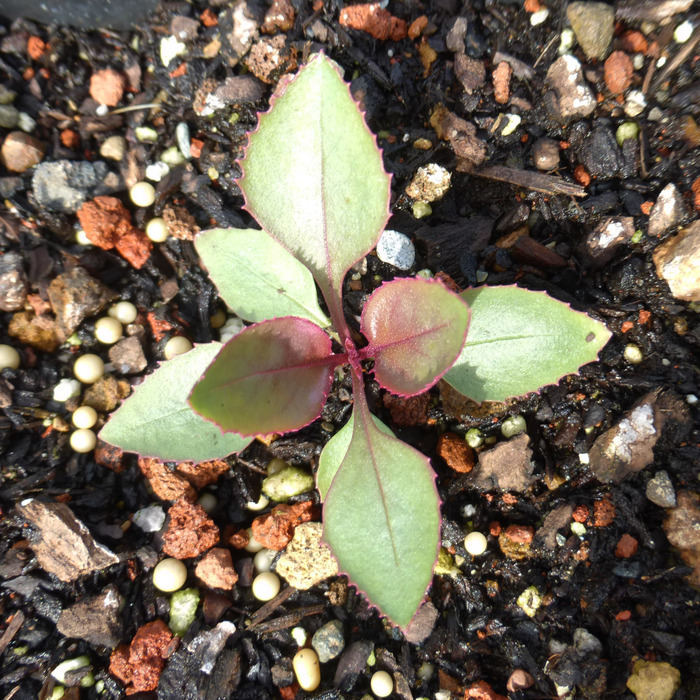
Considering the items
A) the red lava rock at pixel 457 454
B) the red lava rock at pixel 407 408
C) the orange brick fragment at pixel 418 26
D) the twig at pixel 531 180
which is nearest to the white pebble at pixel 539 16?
the orange brick fragment at pixel 418 26

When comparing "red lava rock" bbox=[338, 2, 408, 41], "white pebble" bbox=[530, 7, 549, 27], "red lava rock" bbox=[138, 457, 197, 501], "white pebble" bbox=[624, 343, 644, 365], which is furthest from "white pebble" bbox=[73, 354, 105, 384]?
"white pebble" bbox=[530, 7, 549, 27]

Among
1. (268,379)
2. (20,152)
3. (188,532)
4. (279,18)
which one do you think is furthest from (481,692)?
(20,152)

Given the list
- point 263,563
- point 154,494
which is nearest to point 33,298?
point 154,494

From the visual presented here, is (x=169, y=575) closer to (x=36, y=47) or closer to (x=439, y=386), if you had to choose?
(x=439, y=386)

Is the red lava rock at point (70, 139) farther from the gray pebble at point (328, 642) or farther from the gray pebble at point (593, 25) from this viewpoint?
the gray pebble at point (328, 642)

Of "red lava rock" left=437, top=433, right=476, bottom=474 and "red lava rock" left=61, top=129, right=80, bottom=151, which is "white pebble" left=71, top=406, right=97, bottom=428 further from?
"red lava rock" left=437, top=433, right=476, bottom=474

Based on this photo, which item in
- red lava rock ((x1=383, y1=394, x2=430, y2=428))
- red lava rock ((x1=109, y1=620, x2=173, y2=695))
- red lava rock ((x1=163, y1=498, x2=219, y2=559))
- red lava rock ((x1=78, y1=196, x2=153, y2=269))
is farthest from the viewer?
red lava rock ((x1=78, y1=196, x2=153, y2=269))
